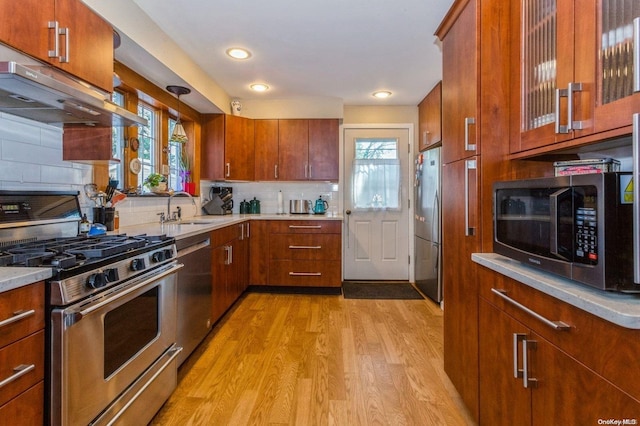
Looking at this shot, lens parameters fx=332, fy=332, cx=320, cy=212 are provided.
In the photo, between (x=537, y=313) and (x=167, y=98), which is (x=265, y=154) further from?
(x=537, y=313)

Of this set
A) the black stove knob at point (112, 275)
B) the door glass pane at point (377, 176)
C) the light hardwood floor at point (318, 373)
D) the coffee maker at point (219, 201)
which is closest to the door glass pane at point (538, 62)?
the light hardwood floor at point (318, 373)

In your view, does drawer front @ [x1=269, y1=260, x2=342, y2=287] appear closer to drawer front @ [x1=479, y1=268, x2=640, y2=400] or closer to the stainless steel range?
the stainless steel range

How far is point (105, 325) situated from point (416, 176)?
3515 mm

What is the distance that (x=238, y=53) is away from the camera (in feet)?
9.01

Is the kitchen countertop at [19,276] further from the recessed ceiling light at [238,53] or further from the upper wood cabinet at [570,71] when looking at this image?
the recessed ceiling light at [238,53]

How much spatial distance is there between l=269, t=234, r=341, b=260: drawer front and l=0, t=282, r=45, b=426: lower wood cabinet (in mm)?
2664

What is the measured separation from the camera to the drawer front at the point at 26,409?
0.93 metres

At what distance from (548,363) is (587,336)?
217 millimetres

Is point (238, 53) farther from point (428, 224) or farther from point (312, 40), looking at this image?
point (428, 224)

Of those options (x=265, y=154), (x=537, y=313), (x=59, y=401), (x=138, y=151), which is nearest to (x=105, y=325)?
(x=59, y=401)

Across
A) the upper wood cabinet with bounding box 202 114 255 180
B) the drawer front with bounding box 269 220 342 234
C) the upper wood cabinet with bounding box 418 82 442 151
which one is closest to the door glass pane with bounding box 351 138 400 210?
the upper wood cabinet with bounding box 418 82 442 151

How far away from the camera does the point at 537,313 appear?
1060 mm

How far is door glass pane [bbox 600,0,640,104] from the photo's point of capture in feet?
2.97

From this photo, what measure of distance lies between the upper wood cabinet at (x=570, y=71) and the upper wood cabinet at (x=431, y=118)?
1.93m
